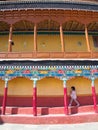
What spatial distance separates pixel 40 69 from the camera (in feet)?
40.1

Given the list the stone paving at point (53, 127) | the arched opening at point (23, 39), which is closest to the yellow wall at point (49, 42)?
the arched opening at point (23, 39)

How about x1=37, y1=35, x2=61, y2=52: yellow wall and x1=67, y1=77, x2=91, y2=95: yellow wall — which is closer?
x1=67, y1=77, x2=91, y2=95: yellow wall

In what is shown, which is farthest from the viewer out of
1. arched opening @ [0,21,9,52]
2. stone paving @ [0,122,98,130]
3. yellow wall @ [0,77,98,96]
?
arched opening @ [0,21,9,52]

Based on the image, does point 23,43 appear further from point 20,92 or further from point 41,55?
point 20,92

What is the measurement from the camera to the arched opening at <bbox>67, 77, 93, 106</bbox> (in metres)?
13.8

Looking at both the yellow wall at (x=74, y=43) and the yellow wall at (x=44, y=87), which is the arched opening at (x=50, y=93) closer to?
the yellow wall at (x=44, y=87)

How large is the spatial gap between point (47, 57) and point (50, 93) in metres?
2.70

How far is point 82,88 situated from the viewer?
13.9 m

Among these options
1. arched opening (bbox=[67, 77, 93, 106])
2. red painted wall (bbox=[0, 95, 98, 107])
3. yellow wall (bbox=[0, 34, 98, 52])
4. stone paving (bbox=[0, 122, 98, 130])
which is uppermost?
yellow wall (bbox=[0, 34, 98, 52])

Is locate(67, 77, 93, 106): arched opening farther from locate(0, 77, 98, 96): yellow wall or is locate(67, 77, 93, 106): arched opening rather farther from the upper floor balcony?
the upper floor balcony

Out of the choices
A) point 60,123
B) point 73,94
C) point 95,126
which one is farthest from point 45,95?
point 95,126

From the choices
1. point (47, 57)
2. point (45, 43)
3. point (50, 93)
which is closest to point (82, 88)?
point (50, 93)

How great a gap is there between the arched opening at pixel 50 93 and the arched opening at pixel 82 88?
83 centimetres

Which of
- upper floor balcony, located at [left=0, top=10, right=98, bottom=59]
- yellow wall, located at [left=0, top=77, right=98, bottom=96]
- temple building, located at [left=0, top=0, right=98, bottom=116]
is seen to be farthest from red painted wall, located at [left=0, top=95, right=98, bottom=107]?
upper floor balcony, located at [left=0, top=10, right=98, bottom=59]
